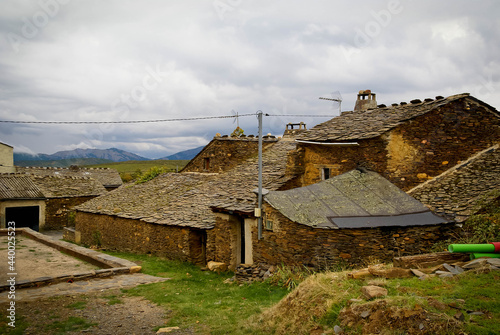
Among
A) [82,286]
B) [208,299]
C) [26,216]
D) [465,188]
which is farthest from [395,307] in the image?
[26,216]

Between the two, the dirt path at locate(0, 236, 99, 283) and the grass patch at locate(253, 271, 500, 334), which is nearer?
the grass patch at locate(253, 271, 500, 334)

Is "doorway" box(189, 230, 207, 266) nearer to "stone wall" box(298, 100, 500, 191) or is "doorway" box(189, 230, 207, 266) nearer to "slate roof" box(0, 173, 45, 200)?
"stone wall" box(298, 100, 500, 191)

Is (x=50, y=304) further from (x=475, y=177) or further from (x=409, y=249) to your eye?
(x=475, y=177)

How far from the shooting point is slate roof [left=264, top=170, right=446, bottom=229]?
31.6ft

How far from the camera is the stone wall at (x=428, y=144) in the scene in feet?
39.4

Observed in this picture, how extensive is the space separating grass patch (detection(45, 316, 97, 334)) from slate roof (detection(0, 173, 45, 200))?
23595mm

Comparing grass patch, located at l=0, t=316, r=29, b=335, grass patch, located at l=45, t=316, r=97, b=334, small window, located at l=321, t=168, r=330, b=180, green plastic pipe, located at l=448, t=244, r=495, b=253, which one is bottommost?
grass patch, located at l=45, t=316, r=97, b=334

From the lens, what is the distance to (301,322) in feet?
19.3

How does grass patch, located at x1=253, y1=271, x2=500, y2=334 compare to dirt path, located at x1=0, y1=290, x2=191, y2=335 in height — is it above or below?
above

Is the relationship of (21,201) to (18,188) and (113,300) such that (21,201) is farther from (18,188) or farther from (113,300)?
(113,300)

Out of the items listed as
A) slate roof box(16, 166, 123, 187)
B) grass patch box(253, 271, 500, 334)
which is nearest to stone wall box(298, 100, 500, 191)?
grass patch box(253, 271, 500, 334)

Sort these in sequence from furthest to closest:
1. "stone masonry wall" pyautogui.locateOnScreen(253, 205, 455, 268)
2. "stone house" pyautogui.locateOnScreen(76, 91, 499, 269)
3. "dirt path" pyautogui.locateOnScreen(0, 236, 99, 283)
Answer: "dirt path" pyautogui.locateOnScreen(0, 236, 99, 283) → "stone house" pyautogui.locateOnScreen(76, 91, 499, 269) → "stone masonry wall" pyautogui.locateOnScreen(253, 205, 455, 268)

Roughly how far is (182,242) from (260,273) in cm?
502

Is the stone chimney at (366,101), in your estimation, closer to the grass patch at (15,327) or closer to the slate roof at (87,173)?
the grass patch at (15,327)
